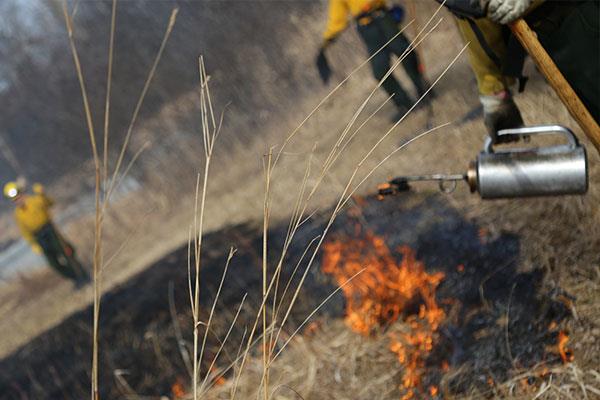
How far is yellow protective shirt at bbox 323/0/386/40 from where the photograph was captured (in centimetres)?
610

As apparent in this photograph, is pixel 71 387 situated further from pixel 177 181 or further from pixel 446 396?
pixel 177 181

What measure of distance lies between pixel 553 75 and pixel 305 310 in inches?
101

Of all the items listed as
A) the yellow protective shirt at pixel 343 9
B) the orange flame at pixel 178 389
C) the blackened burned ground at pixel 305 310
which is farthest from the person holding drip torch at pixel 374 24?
the orange flame at pixel 178 389

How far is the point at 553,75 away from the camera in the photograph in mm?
2141

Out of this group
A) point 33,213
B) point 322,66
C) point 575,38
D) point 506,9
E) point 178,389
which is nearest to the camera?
point 506,9

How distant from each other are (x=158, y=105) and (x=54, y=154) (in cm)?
524

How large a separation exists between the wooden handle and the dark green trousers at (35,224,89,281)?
26.9 feet

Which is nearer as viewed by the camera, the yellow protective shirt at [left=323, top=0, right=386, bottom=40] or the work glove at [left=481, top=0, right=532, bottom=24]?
the work glove at [left=481, top=0, right=532, bottom=24]

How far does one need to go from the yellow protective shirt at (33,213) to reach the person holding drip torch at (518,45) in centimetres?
756

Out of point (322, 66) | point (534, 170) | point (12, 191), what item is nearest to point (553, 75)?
point (534, 170)

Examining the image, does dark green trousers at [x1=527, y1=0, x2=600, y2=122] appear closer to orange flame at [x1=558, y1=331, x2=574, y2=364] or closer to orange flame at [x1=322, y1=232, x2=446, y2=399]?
orange flame at [x1=558, y1=331, x2=574, y2=364]

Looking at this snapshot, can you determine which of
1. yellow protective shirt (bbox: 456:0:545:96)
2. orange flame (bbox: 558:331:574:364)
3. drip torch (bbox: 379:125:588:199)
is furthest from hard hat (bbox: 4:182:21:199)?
orange flame (bbox: 558:331:574:364)

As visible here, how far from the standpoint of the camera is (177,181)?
16.2 meters

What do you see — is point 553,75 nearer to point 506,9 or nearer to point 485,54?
point 506,9
